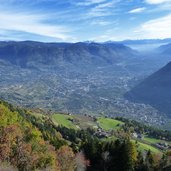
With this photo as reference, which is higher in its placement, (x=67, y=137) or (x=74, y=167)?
(x=74, y=167)

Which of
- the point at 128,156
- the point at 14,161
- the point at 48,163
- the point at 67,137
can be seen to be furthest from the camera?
the point at 67,137

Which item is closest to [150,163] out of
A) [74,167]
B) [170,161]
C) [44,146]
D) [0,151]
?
[170,161]

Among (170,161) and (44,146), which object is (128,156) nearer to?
(170,161)

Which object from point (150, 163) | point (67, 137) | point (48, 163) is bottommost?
point (67, 137)

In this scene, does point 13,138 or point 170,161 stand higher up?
point 13,138

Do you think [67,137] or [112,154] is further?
[67,137]

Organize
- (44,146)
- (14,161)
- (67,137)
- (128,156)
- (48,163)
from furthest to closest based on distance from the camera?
(67,137), (128,156), (44,146), (48,163), (14,161)

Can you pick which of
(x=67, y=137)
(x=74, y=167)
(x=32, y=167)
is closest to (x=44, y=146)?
(x=74, y=167)

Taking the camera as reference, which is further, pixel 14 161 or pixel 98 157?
pixel 98 157

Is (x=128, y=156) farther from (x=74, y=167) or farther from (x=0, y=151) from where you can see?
(x=0, y=151)
